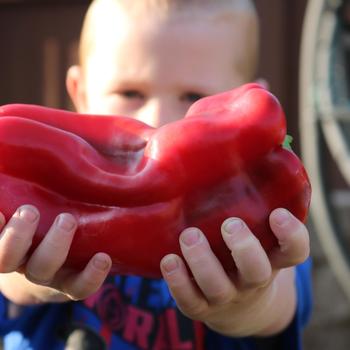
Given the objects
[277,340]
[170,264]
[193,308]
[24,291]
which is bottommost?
[277,340]

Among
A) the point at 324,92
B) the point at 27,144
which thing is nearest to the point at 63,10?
the point at 324,92

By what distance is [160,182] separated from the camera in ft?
3.60

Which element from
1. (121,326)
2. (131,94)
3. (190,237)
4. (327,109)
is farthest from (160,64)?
(327,109)

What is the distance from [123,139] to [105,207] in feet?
0.35

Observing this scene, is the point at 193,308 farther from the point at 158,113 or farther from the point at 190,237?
the point at 158,113

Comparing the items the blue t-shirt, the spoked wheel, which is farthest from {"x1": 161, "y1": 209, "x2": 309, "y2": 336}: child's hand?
the spoked wheel

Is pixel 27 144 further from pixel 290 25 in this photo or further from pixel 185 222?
pixel 290 25

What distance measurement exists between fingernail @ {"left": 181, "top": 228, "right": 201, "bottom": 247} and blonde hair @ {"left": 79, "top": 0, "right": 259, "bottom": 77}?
74 cm

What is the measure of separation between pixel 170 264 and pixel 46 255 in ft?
0.55

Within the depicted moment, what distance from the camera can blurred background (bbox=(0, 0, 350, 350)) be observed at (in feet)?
10.1

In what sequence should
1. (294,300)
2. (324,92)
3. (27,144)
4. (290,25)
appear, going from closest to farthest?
1. (27,144)
2. (294,300)
3. (324,92)
4. (290,25)

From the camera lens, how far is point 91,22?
74.1 inches

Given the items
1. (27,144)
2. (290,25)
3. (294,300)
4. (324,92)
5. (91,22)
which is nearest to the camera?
(27,144)

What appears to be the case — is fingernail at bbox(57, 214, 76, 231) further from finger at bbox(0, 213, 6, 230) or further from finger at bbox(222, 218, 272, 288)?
finger at bbox(222, 218, 272, 288)
